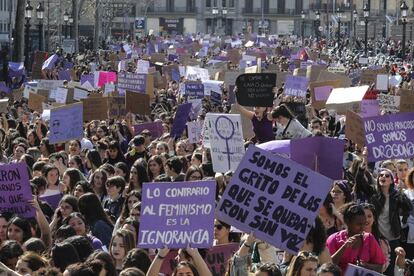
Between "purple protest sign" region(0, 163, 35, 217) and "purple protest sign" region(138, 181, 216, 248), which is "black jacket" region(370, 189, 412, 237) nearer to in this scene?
"purple protest sign" region(0, 163, 35, 217)

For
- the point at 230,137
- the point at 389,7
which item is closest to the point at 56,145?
the point at 230,137

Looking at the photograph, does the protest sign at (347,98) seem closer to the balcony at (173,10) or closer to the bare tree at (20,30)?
the bare tree at (20,30)

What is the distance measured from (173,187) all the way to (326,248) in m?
1.00

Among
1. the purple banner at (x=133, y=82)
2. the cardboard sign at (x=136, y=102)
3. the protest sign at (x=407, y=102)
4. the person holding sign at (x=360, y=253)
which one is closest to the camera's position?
the person holding sign at (x=360, y=253)

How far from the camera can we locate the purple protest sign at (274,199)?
8.56 meters

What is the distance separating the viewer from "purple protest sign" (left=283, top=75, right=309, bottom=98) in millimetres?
24188

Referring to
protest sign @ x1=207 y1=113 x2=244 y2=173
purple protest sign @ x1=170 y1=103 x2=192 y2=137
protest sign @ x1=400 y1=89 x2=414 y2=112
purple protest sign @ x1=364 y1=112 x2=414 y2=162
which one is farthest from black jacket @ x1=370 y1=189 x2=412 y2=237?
protest sign @ x1=400 y1=89 x2=414 y2=112

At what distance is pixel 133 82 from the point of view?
77.5ft

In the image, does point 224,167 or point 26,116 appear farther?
point 26,116

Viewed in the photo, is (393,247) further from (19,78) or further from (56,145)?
(19,78)

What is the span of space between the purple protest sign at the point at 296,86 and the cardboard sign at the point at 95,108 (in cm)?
511

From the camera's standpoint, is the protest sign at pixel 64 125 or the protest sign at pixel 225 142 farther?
the protest sign at pixel 64 125

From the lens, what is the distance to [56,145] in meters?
17.0

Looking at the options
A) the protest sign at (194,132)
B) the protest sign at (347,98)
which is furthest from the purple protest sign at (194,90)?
the protest sign at (194,132)
